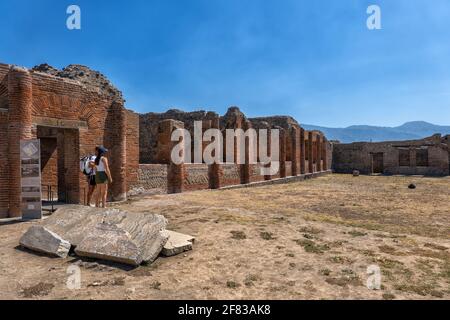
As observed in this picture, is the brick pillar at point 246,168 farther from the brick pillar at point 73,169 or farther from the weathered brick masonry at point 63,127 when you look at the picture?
the brick pillar at point 73,169

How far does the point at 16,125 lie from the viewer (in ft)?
26.3

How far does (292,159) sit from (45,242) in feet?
73.8

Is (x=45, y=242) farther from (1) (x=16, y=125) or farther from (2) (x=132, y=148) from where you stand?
(2) (x=132, y=148)

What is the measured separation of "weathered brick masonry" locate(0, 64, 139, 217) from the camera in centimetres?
800

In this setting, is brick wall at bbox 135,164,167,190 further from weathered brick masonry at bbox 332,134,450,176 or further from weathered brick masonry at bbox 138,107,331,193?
weathered brick masonry at bbox 332,134,450,176

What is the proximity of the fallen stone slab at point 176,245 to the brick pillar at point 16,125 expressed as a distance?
477 cm

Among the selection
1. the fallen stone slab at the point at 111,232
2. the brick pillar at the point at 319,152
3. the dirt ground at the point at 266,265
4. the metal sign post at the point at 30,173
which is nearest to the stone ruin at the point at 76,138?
the metal sign post at the point at 30,173

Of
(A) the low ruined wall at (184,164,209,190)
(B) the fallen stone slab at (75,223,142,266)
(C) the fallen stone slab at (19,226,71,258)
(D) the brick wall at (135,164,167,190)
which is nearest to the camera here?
(B) the fallen stone slab at (75,223,142,266)

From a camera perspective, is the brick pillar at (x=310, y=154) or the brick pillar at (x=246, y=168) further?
the brick pillar at (x=310, y=154)

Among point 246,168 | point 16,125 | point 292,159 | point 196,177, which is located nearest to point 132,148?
point 196,177

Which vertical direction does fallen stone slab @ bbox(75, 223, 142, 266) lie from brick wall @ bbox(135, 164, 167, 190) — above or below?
below

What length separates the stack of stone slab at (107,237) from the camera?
5.01 m

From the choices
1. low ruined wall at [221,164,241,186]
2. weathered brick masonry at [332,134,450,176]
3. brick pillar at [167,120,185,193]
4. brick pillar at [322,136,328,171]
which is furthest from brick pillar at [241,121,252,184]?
weathered brick masonry at [332,134,450,176]

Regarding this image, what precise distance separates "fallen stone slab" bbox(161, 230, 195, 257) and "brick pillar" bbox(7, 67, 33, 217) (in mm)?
4769
